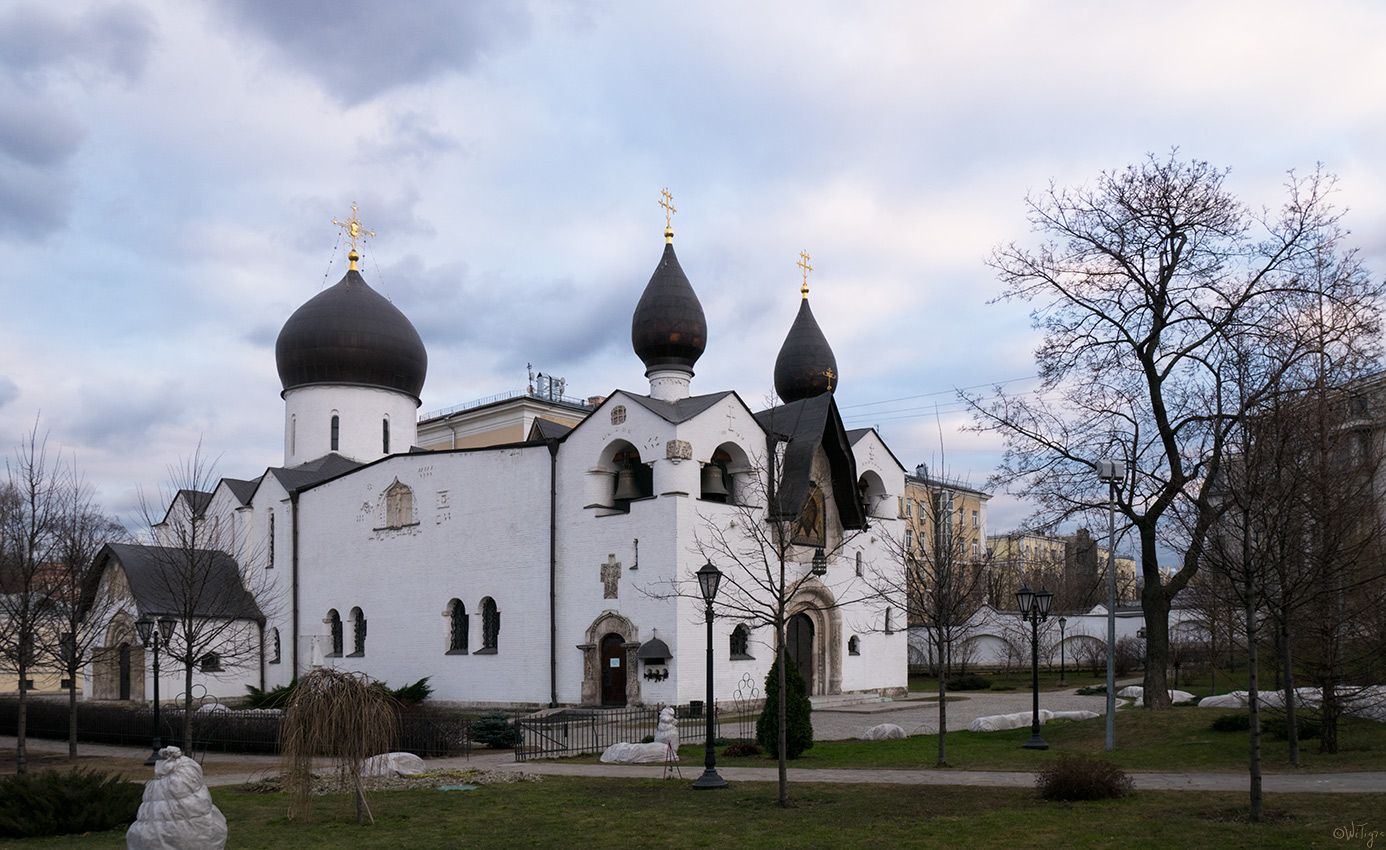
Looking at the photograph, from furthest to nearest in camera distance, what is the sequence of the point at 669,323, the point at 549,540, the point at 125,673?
the point at 125,673 → the point at 669,323 → the point at 549,540

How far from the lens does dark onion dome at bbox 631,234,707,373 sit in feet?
104

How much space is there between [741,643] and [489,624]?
25.5 ft

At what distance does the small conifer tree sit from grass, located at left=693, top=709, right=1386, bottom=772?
25 cm

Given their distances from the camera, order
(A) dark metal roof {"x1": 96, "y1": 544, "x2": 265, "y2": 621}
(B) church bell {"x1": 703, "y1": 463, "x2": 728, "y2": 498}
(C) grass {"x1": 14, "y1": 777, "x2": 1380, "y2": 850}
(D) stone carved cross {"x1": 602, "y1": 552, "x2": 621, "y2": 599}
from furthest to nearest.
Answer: (A) dark metal roof {"x1": 96, "y1": 544, "x2": 265, "y2": 621}
(B) church bell {"x1": 703, "y1": 463, "x2": 728, "y2": 498}
(D) stone carved cross {"x1": 602, "y1": 552, "x2": 621, "y2": 599}
(C) grass {"x1": 14, "y1": 777, "x2": 1380, "y2": 850}

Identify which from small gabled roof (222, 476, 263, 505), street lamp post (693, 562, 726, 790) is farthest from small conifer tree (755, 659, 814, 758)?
small gabled roof (222, 476, 263, 505)

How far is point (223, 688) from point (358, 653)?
252 inches

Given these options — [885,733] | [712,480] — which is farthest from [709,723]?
[712,480]

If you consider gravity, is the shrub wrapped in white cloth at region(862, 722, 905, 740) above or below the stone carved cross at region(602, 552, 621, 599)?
below

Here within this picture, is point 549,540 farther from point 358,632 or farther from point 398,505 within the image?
point 358,632

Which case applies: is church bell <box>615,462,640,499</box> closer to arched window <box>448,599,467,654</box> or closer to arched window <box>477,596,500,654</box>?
arched window <box>477,596,500,654</box>

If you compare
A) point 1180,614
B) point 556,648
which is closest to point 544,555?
point 556,648

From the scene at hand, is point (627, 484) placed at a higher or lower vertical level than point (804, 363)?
lower

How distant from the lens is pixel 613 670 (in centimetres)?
2878

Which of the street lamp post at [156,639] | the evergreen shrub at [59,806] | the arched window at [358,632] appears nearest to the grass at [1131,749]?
the evergreen shrub at [59,806]
